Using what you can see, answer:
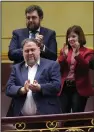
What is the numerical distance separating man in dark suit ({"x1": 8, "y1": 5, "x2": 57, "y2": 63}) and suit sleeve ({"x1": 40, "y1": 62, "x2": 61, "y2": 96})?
0.32 m

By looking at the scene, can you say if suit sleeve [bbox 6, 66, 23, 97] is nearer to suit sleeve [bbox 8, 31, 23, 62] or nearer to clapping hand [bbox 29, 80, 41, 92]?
clapping hand [bbox 29, 80, 41, 92]

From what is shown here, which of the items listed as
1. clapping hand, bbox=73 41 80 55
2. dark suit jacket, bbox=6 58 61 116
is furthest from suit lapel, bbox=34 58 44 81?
clapping hand, bbox=73 41 80 55

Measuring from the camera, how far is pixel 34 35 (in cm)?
569

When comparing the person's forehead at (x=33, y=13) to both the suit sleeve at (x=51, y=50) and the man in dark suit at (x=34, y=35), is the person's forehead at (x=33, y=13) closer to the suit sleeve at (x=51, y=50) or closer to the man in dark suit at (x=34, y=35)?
the man in dark suit at (x=34, y=35)

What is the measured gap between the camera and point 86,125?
206 inches

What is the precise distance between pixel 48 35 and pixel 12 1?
236 cm

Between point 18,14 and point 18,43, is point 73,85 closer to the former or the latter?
point 18,43

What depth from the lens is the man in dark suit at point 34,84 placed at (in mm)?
5070

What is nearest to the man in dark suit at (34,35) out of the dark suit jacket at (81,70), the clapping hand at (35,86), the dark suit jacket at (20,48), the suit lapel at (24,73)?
the dark suit jacket at (20,48)

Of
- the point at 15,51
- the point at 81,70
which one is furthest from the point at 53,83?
the point at 15,51

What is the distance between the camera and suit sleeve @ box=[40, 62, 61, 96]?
5.06 meters

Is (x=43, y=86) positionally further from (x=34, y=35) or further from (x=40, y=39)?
(x=34, y=35)

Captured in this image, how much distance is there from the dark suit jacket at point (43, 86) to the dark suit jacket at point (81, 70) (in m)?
0.31

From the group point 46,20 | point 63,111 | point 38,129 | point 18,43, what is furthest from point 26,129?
point 46,20
